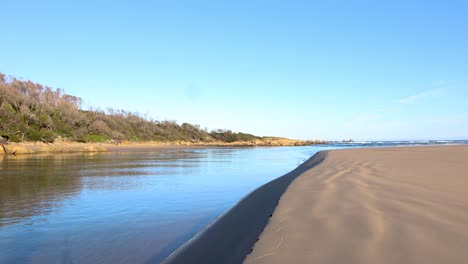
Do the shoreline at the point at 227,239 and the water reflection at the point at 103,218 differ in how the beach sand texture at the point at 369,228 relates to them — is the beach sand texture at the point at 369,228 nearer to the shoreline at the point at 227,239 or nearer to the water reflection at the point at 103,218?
the shoreline at the point at 227,239

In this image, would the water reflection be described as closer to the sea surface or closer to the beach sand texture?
the sea surface

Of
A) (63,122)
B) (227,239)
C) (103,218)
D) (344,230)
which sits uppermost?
(63,122)

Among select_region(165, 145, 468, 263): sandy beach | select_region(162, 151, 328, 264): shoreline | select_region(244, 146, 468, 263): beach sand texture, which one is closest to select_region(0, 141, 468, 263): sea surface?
select_region(162, 151, 328, 264): shoreline

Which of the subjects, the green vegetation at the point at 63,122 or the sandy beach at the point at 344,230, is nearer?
the sandy beach at the point at 344,230

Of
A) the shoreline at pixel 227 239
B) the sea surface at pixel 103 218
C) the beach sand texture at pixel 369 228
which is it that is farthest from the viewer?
the sea surface at pixel 103 218

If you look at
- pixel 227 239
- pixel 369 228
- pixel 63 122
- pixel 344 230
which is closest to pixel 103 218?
pixel 227 239

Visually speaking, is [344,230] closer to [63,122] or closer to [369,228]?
[369,228]

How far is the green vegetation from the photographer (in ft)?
144

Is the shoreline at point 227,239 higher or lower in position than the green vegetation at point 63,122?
lower

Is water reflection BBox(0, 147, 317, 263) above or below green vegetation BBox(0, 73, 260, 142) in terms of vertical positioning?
below

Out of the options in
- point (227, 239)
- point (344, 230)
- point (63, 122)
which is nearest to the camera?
point (344, 230)

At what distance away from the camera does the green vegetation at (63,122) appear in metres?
44.0

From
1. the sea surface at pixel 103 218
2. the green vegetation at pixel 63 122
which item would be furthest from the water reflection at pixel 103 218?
the green vegetation at pixel 63 122

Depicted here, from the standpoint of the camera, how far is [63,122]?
57.0 m
